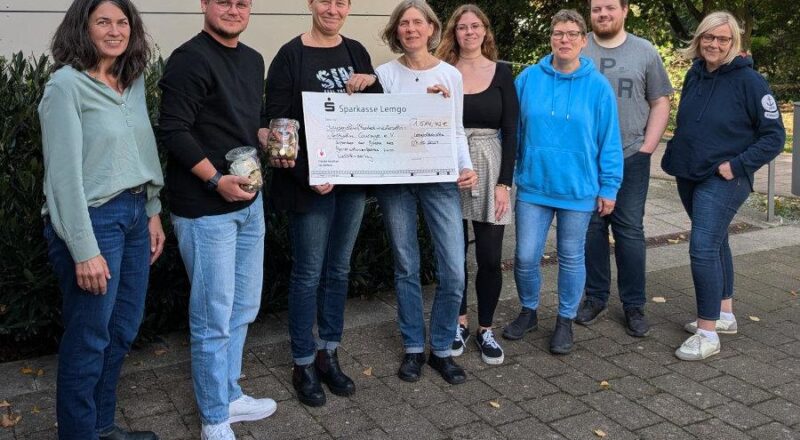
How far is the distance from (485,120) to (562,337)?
4.50 feet

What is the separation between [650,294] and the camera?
5.95m

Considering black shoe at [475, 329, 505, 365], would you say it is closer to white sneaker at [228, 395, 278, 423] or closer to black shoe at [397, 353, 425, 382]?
black shoe at [397, 353, 425, 382]

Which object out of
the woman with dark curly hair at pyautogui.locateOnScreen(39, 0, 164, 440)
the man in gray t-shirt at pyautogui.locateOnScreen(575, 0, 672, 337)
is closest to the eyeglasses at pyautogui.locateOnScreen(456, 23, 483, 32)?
the man in gray t-shirt at pyautogui.locateOnScreen(575, 0, 672, 337)

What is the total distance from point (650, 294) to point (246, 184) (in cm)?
359

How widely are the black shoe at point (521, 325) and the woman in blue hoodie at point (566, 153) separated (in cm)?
22

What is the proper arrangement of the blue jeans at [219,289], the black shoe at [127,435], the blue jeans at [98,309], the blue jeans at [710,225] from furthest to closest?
the blue jeans at [710,225], the black shoe at [127,435], the blue jeans at [219,289], the blue jeans at [98,309]

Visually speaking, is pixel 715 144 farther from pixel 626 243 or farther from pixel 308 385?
pixel 308 385

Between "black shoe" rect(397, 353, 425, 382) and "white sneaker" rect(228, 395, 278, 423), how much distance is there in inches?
29.0

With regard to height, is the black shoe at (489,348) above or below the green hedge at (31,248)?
below

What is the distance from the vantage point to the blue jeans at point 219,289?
3.43m

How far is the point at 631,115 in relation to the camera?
4980 millimetres

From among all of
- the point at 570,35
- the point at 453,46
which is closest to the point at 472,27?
the point at 453,46

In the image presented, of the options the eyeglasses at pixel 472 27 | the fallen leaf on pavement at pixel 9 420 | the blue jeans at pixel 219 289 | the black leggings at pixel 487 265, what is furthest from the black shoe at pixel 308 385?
the eyeglasses at pixel 472 27

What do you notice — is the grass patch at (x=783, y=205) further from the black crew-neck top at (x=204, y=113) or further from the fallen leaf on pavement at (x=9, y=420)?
the fallen leaf on pavement at (x=9, y=420)
